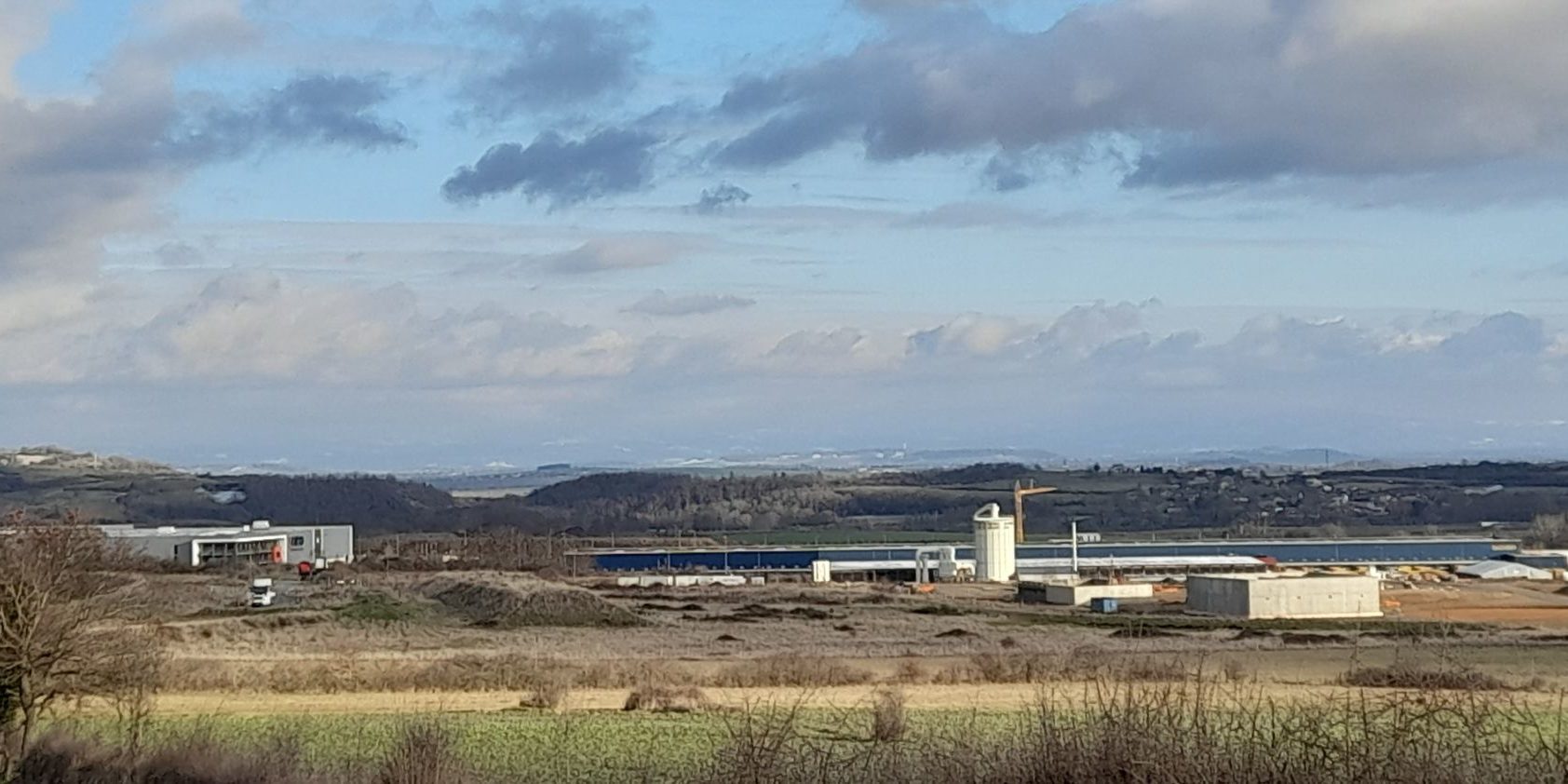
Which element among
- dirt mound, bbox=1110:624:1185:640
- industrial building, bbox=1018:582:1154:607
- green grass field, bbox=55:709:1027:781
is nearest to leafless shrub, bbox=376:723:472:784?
green grass field, bbox=55:709:1027:781

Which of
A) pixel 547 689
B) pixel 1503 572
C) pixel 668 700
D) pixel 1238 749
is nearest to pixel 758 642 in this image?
pixel 547 689

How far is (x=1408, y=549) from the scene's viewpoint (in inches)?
4727

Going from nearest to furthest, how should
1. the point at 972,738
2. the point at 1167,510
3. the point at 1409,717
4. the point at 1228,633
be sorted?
the point at 1409,717 → the point at 972,738 → the point at 1228,633 → the point at 1167,510

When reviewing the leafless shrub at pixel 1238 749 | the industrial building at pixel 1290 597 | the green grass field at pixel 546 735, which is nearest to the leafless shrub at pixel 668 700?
the green grass field at pixel 546 735

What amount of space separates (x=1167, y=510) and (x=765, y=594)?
110 meters

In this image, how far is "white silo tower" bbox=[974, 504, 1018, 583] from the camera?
96.2 meters

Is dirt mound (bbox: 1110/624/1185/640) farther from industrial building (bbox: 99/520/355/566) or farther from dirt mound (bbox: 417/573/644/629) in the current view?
industrial building (bbox: 99/520/355/566)

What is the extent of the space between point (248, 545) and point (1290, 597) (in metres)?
64.5

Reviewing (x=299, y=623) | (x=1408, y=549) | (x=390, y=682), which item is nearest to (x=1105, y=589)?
(x=299, y=623)

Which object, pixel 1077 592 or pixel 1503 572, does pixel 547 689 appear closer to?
pixel 1077 592

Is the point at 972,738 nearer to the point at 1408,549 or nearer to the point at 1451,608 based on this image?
the point at 1451,608

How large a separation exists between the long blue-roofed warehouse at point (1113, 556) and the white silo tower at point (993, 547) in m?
4.36

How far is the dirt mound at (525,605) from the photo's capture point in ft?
203

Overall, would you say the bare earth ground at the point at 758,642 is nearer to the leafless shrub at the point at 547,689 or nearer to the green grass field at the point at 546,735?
the leafless shrub at the point at 547,689
